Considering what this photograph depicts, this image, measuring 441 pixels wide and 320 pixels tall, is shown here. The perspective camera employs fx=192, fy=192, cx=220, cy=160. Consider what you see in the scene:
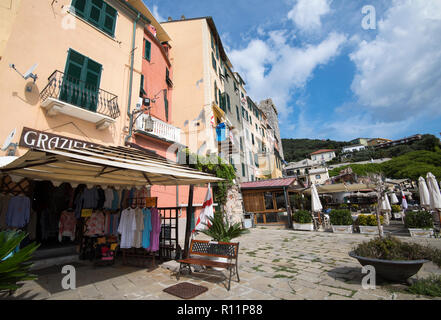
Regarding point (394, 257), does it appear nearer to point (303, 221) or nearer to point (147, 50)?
point (303, 221)

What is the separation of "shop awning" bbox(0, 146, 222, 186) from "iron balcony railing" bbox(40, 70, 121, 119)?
3400mm

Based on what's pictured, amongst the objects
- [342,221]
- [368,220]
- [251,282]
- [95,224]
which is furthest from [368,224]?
[95,224]

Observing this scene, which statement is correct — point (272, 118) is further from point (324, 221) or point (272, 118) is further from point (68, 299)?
point (68, 299)

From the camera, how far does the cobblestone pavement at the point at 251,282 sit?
3.46 metres

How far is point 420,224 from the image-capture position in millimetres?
8422

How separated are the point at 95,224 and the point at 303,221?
36.9 feet

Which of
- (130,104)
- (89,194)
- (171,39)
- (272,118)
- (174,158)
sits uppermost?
(272,118)

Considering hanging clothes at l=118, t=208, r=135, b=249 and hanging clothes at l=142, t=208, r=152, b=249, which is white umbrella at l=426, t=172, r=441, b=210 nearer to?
hanging clothes at l=142, t=208, r=152, b=249

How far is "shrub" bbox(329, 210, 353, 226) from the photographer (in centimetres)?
1052

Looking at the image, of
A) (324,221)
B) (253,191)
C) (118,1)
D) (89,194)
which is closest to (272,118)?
(253,191)

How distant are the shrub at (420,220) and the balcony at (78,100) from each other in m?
13.7

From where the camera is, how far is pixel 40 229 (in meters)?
6.62

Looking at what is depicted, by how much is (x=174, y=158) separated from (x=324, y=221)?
34.0ft
